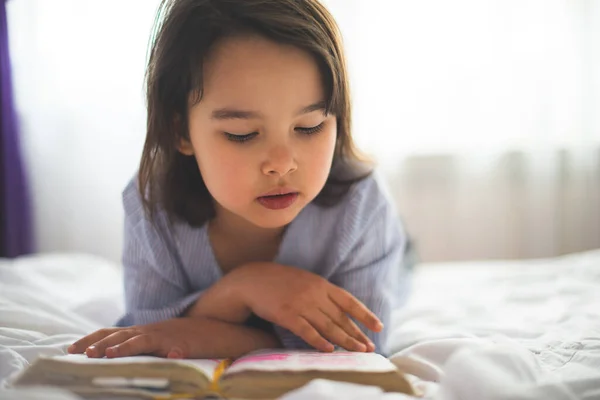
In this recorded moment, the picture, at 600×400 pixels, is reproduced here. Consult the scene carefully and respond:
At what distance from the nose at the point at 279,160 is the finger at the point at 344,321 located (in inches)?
7.4

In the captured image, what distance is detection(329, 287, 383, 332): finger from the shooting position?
31.6 inches

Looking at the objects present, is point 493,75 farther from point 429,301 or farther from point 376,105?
point 429,301

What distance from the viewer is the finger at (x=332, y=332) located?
79 cm

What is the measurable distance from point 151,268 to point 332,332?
341 millimetres

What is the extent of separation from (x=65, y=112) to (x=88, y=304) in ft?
2.91

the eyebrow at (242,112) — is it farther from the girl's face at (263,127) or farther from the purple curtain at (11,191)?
the purple curtain at (11,191)

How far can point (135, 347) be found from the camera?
0.75 m

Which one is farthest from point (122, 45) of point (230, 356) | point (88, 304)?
point (230, 356)

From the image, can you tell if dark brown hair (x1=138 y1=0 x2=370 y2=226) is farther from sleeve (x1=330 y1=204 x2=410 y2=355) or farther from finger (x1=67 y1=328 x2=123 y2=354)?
finger (x1=67 y1=328 x2=123 y2=354)

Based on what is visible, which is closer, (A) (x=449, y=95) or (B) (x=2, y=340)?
(B) (x=2, y=340)

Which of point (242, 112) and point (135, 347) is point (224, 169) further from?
point (135, 347)

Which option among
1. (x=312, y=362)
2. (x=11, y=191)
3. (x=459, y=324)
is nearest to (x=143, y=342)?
(x=312, y=362)

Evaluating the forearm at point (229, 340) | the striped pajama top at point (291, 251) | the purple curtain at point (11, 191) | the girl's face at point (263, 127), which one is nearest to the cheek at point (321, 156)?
the girl's face at point (263, 127)

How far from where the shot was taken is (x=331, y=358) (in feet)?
2.34
